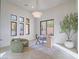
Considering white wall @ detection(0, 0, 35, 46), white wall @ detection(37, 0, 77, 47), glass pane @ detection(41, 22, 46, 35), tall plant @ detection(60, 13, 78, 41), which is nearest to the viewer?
tall plant @ detection(60, 13, 78, 41)

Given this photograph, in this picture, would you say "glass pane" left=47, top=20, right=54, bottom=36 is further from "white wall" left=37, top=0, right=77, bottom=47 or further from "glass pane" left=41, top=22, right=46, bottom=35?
"glass pane" left=41, top=22, right=46, bottom=35

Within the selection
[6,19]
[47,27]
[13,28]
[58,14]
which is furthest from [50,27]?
[6,19]

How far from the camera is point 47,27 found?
10.4 meters

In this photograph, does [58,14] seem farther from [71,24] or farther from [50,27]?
[71,24]

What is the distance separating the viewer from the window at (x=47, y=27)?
9800mm

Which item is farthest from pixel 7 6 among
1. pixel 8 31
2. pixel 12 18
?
pixel 8 31

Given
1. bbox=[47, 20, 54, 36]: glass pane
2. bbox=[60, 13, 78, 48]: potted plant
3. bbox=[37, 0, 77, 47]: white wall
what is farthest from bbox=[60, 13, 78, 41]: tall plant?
bbox=[47, 20, 54, 36]: glass pane

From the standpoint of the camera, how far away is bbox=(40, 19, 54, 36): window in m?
9.80

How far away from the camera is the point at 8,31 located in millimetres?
7730

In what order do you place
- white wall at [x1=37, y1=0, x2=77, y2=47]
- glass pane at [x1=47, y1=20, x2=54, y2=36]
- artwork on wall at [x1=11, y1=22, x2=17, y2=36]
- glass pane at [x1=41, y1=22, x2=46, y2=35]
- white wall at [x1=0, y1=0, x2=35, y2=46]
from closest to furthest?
white wall at [x1=0, y1=0, x2=35, y2=46]
white wall at [x1=37, y1=0, x2=77, y2=47]
artwork on wall at [x1=11, y1=22, x2=17, y2=36]
glass pane at [x1=47, y1=20, x2=54, y2=36]
glass pane at [x1=41, y1=22, x2=46, y2=35]

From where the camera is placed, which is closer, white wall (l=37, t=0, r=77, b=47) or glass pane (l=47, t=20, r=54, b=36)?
white wall (l=37, t=0, r=77, b=47)

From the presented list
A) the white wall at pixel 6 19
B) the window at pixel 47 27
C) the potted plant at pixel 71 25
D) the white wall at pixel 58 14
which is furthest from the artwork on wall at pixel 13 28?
the potted plant at pixel 71 25

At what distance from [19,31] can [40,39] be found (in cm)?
201

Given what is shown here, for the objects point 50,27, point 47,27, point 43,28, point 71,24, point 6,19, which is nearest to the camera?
point 71,24
